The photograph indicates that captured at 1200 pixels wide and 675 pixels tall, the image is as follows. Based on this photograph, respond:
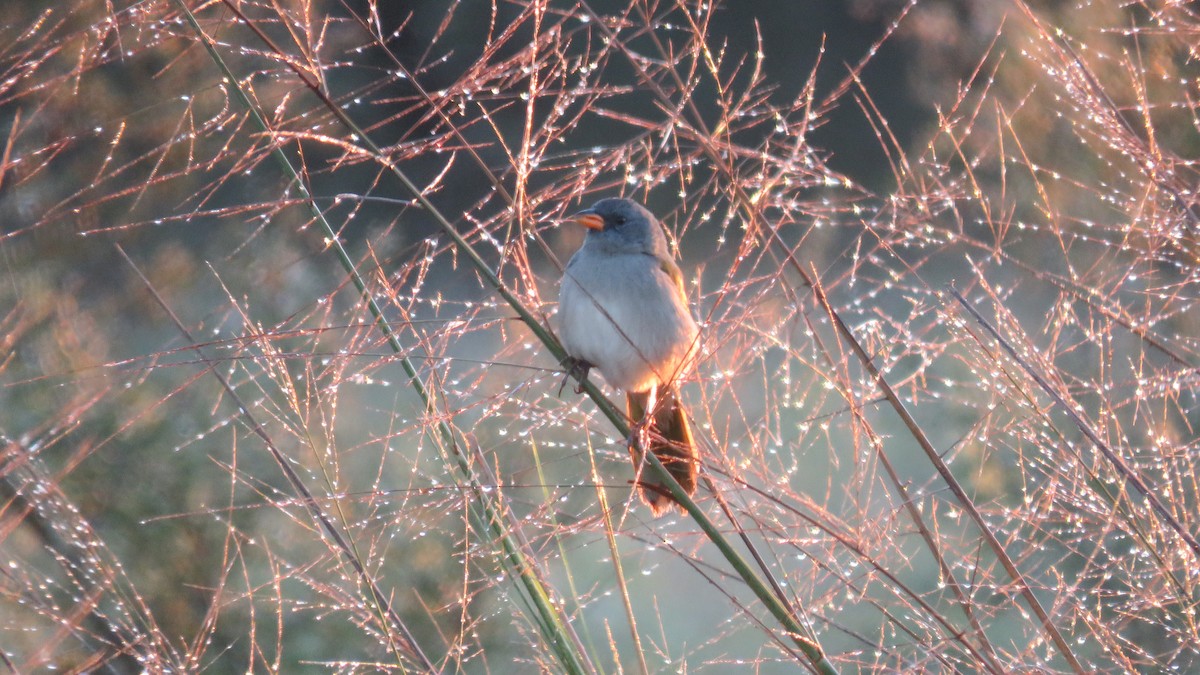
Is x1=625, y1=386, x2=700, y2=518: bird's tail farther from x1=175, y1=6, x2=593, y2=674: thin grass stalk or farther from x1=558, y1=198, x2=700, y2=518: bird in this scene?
x1=175, y1=6, x2=593, y2=674: thin grass stalk

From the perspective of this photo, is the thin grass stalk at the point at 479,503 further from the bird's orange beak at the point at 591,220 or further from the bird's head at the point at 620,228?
the bird's head at the point at 620,228

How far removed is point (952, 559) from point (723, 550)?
296 cm

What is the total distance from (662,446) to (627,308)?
689 millimetres

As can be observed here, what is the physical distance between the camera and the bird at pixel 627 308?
282cm

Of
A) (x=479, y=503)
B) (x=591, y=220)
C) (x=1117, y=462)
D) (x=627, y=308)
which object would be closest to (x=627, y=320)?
(x=627, y=308)

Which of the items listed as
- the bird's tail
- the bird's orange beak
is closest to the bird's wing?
the bird's orange beak

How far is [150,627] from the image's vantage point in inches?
69.7

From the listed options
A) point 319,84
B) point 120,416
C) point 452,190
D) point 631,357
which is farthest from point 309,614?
point 319,84

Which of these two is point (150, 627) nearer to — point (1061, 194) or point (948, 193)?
point (948, 193)

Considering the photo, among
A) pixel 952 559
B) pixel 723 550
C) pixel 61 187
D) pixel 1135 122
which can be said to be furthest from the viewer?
pixel 61 187

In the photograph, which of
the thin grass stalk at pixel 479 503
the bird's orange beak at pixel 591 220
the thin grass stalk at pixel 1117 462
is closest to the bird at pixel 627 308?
the bird's orange beak at pixel 591 220

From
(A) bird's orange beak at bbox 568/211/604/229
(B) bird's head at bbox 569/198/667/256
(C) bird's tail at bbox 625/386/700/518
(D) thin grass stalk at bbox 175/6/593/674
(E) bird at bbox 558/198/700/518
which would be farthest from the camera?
(B) bird's head at bbox 569/198/667/256

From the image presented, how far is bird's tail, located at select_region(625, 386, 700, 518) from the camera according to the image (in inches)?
66.9

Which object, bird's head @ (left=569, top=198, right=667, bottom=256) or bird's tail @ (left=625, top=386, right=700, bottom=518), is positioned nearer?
bird's tail @ (left=625, top=386, right=700, bottom=518)
